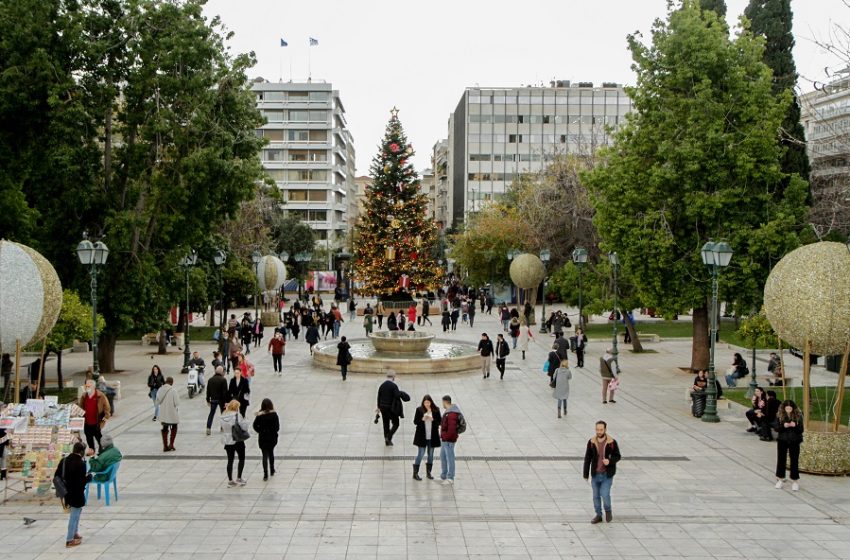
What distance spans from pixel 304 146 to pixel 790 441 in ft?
290

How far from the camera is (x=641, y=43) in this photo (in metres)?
26.6

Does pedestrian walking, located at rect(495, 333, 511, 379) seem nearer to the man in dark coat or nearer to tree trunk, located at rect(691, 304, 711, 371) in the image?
tree trunk, located at rect(691, 304, 711, 371)

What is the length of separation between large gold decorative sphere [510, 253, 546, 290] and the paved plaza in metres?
25.1

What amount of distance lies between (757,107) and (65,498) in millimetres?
22101

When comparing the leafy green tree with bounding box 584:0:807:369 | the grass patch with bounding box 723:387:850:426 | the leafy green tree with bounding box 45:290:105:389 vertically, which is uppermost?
the leafy green tree with bounding box 584:0:807:369

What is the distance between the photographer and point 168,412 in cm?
1555

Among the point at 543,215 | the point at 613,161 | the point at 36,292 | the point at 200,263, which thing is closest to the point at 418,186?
the point at 543,215

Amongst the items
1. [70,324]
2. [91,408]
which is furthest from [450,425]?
[70,324]

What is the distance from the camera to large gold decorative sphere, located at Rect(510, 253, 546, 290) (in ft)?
150

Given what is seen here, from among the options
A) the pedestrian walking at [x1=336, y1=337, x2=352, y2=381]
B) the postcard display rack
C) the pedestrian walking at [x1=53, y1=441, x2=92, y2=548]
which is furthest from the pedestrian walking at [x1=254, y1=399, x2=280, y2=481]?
the pedestrian walking at [x1=336, y1=337, x2=352, y2=381]

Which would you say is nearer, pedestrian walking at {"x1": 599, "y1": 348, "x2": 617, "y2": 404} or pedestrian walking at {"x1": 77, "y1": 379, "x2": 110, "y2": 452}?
pedestrian walking at {"x1": 77, "y1": 379, "x2": 110, "y2": 452}

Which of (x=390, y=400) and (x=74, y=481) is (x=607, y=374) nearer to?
(x=390, y=400)

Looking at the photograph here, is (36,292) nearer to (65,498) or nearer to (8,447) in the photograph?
(8,447)

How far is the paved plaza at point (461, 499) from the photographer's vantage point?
1055 centimetres
